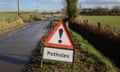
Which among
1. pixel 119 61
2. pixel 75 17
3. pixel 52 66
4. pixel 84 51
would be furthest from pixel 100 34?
pixel 75 17

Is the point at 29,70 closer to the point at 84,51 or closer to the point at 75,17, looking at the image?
the point at 84,51

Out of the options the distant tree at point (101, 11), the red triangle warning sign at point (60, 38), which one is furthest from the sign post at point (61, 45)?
the distant tree at point (101, 11)

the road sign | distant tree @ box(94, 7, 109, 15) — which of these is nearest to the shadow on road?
the road sign

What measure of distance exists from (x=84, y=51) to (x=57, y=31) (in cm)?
583

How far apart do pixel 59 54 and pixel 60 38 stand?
1.71 ft

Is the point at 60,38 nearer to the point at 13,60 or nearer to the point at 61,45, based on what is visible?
the point at 61,45

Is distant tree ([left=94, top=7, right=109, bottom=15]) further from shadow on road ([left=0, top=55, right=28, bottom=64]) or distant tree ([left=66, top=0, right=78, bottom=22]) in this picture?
shadow on road ([left=0, top=55, right=28, bottom=64])

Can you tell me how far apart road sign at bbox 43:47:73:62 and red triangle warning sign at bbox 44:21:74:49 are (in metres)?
0.16

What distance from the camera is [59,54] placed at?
31.9 ft

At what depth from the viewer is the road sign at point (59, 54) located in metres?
9.63

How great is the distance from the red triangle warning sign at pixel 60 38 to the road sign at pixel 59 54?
16 cm

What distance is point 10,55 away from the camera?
45.2ft

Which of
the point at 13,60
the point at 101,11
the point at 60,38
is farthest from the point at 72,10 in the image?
the point at 101,11

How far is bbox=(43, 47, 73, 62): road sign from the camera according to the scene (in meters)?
9.63
